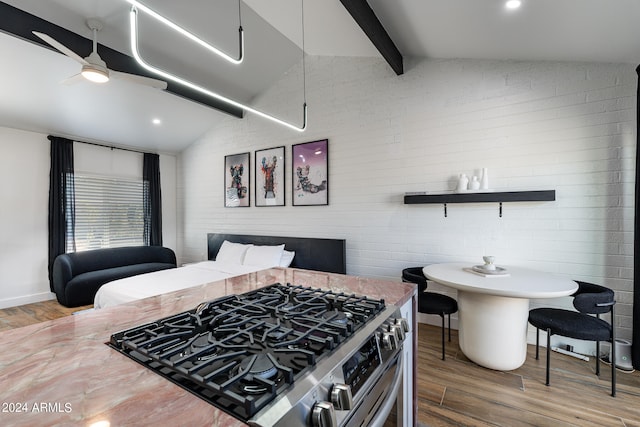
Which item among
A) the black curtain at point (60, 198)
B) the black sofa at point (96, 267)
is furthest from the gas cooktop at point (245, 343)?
the black curtain at point (60, 198)

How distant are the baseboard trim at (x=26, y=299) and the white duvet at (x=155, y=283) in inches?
89.9

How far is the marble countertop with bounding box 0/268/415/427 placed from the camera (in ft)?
1.89

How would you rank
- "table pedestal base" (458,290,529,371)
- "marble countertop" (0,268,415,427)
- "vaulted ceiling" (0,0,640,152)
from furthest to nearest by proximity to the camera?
"table pedestal base" (458,290,529,371) < "vaulted ceiling" (0,0,640,152) < "marble countertop" (0,268,415,427)

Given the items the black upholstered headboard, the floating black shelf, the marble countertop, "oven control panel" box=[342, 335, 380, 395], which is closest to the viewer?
the marble countertop

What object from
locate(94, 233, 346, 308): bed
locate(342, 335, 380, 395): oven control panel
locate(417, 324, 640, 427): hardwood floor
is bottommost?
locate(417, 324, 640, 427): hardwood floor

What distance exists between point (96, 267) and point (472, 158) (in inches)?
223

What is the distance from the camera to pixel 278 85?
468 cm

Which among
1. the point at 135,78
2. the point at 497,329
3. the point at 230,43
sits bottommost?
the point at 497,329

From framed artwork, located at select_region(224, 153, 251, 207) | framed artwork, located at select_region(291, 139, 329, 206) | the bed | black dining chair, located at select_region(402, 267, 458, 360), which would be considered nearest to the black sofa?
the bed

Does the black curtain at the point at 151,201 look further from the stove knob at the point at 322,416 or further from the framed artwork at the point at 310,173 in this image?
the stove knob at the point at 322,416

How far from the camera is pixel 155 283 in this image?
3.05m

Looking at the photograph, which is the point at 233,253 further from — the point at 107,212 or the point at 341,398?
the point at 341,398

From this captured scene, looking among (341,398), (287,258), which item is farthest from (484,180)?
(341,398)

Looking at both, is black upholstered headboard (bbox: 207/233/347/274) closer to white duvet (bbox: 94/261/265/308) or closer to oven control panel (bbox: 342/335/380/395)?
white duvet (bbox: 94/261/265/308)
